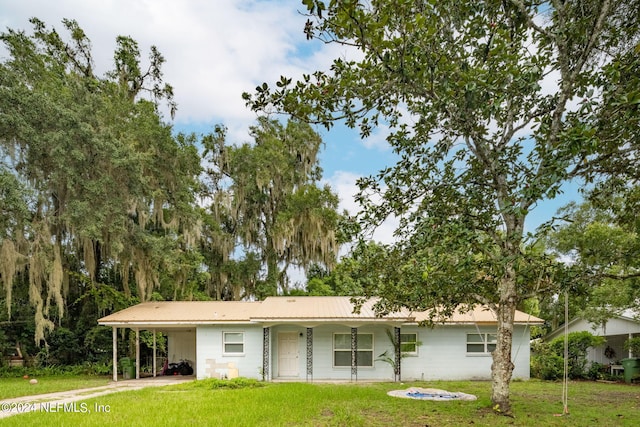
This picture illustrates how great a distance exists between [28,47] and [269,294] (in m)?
14.1

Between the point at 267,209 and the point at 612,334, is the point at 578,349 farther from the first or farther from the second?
the point at 267,209

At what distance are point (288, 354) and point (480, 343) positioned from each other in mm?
6552

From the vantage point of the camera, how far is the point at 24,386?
12.3m

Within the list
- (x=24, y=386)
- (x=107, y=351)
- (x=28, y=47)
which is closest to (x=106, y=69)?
(x=28, y=47)

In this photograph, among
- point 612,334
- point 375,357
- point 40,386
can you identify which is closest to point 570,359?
point 612,334

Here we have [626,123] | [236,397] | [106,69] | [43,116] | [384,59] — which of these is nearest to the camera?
[626,123]

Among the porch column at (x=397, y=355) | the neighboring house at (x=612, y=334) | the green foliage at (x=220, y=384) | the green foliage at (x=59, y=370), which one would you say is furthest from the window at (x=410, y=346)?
the green foliage at (x=59, y=370)

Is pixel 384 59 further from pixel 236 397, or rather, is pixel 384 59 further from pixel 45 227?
pixel 45 227

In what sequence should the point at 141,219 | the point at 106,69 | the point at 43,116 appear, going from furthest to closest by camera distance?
1. the point at 106,69
2. the point at 141,219
3. the point at 43,116

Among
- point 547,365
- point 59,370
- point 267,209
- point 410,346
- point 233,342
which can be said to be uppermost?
point 267,209

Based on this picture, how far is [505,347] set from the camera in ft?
25.0

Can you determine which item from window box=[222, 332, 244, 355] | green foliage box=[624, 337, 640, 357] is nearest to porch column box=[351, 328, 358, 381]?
window box=[222, 332, 244, 355]

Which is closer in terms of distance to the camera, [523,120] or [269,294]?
[523,120]

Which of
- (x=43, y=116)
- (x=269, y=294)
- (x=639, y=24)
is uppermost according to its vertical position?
(x=43, y=116)
